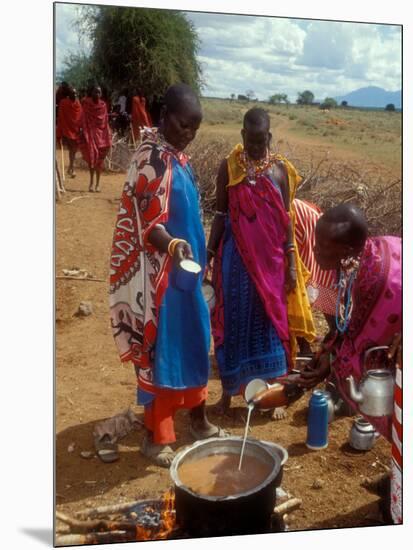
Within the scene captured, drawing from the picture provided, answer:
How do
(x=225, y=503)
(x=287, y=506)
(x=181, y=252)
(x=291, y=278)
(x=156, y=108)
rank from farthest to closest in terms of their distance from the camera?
(x=291, y=278)
(x=287, y=506)
(x=156, y=108)
(x=181, y=252)
(x=225, y=503)

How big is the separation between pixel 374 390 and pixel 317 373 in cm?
27

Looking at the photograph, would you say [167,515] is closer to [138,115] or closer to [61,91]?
[138,115]

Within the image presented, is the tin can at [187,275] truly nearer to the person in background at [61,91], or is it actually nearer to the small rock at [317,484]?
the person in background at [61,91]

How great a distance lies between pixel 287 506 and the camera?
132 inches

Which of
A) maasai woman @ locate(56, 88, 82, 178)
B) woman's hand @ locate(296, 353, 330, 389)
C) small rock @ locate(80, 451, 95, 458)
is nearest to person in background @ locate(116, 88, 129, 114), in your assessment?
maasai woman @ locate(56, 88, 82, 178)

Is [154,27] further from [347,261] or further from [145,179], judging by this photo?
[347,261]

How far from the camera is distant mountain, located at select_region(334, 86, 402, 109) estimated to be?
3496 millimetres

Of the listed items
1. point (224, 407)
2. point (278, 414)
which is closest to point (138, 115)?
point (224, 407)

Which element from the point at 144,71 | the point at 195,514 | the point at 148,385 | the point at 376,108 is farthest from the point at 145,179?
the point at 195,514

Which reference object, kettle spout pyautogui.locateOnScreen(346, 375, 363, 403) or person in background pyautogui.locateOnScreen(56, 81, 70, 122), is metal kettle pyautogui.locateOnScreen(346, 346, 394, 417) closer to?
kettle spout pyautogui.locateOnScreen(346, 375, 363, 403)

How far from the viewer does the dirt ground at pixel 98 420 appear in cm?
328

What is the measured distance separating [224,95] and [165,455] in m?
1.67

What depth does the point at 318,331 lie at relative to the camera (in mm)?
3896

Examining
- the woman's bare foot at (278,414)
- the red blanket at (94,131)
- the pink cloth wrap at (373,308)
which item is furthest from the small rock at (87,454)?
the red blanket at (94,131)
